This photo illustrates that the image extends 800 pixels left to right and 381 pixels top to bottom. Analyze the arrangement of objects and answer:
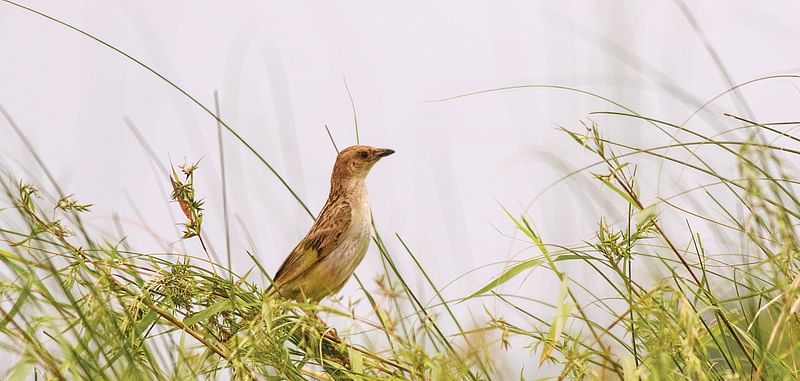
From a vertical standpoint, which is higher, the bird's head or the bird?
the bird's head

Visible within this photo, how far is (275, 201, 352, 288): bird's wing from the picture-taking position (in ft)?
12.5

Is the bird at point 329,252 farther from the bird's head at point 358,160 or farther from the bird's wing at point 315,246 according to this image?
the bird's head at point 358,160

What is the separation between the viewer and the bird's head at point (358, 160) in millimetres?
4211

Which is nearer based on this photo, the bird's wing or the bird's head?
the bird's wing

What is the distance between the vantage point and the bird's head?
4.21 metres

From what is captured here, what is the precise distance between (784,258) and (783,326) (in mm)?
196

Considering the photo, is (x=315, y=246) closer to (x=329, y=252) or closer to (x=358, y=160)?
(x=329, y=252)

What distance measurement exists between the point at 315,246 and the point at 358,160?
1.67 feet

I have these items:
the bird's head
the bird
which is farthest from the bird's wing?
the bird's head

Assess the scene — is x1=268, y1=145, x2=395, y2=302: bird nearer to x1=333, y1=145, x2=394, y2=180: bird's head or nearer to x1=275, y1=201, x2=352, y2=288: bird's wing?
x1=275, y1=201, x2=352, y2=288: bird's wing

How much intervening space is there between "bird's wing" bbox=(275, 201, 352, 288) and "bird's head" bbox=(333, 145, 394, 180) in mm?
249

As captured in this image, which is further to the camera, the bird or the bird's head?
the bird's head

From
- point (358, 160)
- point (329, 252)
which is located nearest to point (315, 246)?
point (329, 252)

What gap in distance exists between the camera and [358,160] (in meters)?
4.21
